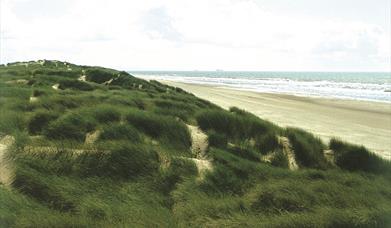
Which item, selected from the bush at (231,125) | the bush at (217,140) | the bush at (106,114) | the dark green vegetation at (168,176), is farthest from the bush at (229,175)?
the bush at (106,114)

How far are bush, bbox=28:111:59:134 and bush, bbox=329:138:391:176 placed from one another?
6.60 metres

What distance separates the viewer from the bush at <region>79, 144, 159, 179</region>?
7.25 m

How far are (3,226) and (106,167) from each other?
2552 millimetres

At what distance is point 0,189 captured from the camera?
5809mm

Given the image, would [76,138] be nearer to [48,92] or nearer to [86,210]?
[86,210]

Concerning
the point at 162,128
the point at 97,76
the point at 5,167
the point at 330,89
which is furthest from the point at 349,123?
the point at 330,89

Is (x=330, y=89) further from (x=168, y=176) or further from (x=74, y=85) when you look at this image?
(x=168, y=176)

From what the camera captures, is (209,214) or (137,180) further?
(137,180)

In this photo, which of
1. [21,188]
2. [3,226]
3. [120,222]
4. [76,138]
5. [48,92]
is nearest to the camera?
[3,226]

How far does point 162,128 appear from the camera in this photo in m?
9.70

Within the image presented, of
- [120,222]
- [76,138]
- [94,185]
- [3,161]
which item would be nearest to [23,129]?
[76,138]

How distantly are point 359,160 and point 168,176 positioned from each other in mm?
5052

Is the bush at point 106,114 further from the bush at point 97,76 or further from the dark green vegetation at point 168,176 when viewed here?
the bush at point 97,76

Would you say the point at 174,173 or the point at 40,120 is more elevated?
the point at 40,120
